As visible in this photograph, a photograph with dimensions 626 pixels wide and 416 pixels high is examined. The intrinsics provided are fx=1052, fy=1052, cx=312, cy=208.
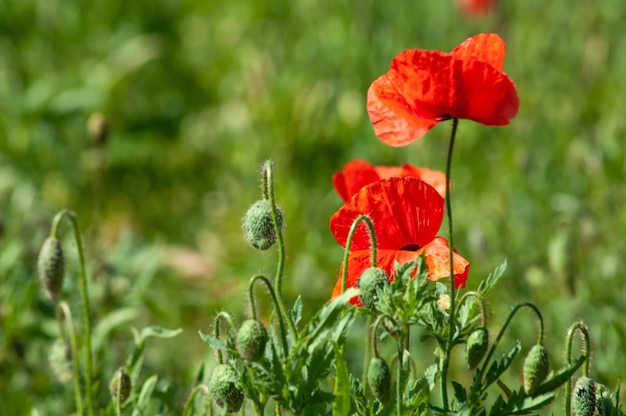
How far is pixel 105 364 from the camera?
3078 millimetres

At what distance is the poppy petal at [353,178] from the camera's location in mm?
2256

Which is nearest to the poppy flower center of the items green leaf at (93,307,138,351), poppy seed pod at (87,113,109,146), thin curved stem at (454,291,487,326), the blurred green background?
thin curved stem at (454,291,487,326)

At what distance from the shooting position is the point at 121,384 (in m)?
2.13

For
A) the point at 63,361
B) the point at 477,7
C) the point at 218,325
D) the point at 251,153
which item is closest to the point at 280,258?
the point at 218,325

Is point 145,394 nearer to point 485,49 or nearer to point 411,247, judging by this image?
point 411,247

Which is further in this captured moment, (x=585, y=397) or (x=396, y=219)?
(x=396, y=219)

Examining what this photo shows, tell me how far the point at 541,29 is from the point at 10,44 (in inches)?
110

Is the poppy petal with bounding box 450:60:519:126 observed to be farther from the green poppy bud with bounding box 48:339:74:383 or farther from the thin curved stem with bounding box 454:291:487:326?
the green poppy bud with bounding box 48:339:74:383

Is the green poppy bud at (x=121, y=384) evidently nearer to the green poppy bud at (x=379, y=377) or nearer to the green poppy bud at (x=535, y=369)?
the green poppy bud at (x=379, y=377)

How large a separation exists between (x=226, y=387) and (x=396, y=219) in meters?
0.46

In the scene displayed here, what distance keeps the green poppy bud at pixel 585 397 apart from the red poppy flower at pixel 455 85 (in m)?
0.49

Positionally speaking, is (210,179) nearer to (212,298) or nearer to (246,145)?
(246,145)

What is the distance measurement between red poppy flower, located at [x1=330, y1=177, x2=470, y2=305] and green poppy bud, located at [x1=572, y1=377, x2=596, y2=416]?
0.94 ft

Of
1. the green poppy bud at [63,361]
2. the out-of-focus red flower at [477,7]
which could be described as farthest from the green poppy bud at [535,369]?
the out-of-focus red flower at [477,7]
